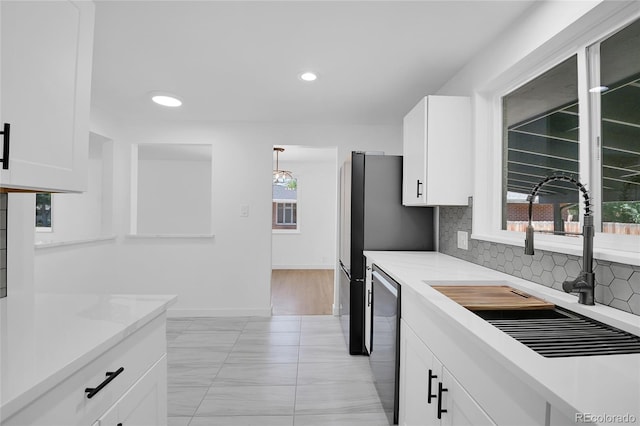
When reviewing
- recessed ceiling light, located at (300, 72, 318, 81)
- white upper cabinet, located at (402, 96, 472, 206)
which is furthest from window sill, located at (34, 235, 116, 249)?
white upper cabinet, located at (402, 96, 472, 206)

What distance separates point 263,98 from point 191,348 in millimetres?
2318

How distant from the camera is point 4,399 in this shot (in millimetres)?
613

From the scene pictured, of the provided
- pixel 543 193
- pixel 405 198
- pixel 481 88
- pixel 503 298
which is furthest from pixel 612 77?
pixel 405 198

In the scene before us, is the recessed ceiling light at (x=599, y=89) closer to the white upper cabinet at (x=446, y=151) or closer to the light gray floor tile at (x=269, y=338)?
the white upper cabinet at (x=446, y=151)

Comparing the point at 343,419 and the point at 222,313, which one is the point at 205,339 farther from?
the point at 343,419

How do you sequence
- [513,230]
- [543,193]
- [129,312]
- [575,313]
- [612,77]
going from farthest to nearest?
[513,230], [543,193], [612,77], [575,313], [129,312]

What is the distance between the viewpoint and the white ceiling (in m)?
1.74

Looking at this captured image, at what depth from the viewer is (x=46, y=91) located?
1.05 meters

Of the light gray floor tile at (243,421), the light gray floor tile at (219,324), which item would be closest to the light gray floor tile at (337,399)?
the light gray floor tile at (243,421)

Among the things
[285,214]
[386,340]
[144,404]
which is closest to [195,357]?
[386,340]

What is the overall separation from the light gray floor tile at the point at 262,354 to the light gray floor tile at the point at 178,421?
29.1 inches

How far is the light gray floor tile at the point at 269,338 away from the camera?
122 inches

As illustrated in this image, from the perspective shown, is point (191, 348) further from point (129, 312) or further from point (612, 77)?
point (612, 77)

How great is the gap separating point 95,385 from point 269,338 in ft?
8.10
